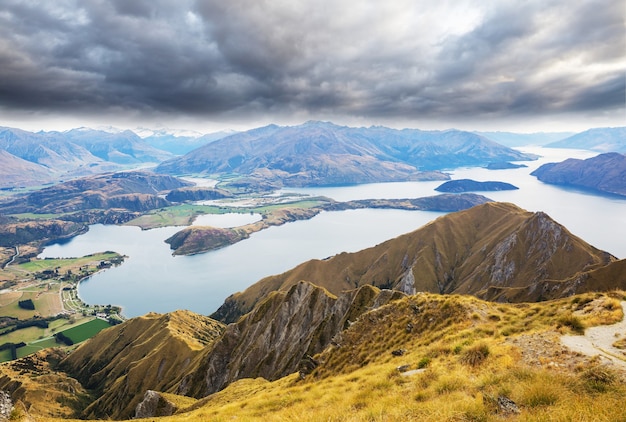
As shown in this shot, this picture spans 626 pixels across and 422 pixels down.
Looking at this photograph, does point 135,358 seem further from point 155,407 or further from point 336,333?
point 336,333

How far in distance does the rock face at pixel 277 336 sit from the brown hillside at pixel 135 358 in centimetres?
2019

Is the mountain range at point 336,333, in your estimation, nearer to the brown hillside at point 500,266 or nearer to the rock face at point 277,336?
the rock face at point 277,336

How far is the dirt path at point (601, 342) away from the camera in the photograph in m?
15.4

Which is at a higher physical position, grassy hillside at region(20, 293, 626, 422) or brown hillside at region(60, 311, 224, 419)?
grassy hillside at region(20, 293, 626, 422)

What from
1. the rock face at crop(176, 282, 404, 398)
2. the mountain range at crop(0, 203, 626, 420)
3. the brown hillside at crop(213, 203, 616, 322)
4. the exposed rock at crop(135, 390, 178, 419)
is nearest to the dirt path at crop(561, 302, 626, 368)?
the mountain range at crop(0, 203, 626, 420)

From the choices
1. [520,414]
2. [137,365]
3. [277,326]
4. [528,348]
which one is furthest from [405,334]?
[137,365]

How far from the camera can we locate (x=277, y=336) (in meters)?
101

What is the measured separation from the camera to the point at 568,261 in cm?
15538

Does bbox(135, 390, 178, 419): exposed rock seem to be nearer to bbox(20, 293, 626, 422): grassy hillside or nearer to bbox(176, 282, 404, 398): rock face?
bbox(176, 282, 404, 398): rock face

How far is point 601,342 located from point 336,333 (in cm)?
6597

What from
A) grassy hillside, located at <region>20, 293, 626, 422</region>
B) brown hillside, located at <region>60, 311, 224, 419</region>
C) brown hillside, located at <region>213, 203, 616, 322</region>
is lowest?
brown hillside, located at <region>60, 311, 224, 419</region>

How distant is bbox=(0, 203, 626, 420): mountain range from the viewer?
82.7 ft

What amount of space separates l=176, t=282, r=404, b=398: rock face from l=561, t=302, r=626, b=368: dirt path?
57229 mm

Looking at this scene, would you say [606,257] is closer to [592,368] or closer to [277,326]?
[277,326]
